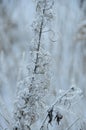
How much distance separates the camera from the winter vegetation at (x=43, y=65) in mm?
1469

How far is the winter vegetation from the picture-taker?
1.47m

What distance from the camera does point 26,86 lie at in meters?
1.48

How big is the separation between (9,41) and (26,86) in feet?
7.46

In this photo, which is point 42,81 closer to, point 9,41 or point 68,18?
point 68,18

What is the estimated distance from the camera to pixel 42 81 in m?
1.47

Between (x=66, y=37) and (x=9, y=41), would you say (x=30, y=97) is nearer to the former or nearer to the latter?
(x=66, y=37)

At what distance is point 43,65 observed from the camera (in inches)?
57.9

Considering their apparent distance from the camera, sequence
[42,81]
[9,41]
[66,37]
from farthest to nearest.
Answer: [9,41]
[66,37]
[42,81]

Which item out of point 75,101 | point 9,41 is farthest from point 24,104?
point 9,41

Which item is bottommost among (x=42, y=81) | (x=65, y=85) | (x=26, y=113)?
(x=65, y=85)

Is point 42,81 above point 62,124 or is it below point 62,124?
above

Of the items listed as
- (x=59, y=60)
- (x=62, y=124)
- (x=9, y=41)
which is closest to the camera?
(x=62, y=124)

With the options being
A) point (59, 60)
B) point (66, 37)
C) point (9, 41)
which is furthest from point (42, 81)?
point (9, 41)

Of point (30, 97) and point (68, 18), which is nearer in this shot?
point (30, 97)
